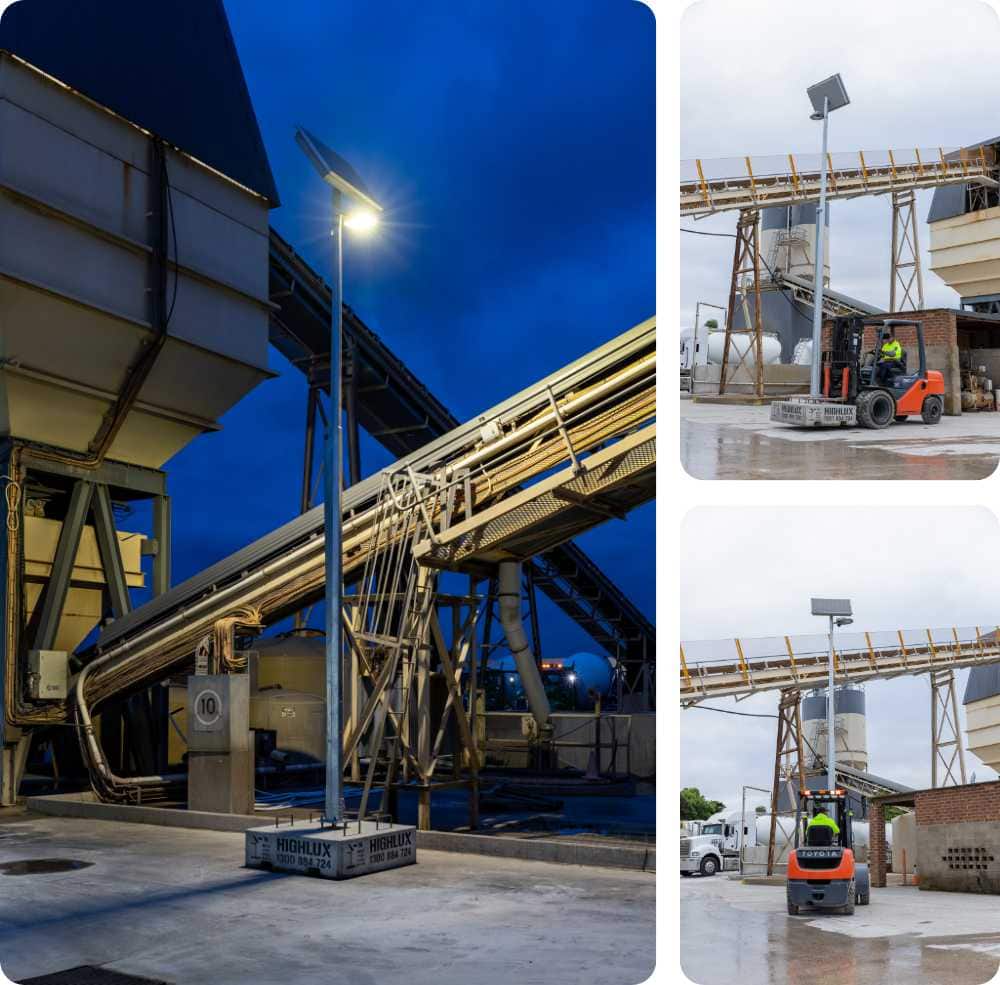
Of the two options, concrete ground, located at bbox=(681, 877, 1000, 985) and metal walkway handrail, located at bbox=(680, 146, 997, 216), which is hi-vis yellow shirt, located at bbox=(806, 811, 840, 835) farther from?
metal walkway handrail, located at bbox=(680, 146, 997, 216)

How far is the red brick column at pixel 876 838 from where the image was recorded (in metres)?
14.3

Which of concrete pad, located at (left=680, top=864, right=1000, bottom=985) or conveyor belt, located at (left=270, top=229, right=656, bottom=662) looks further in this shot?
conveyor belt, located at (left=270, top=229, right=656, bottom=662)

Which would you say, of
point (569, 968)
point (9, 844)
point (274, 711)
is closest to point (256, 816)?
point (9, 844)

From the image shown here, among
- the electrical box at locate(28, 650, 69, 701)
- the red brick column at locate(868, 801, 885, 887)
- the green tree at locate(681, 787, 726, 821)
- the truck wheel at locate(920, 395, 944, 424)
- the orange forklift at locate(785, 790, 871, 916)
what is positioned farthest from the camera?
the electrical box at locate(28, 650, 69, 701)

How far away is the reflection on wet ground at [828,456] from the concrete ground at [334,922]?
3.43 meters

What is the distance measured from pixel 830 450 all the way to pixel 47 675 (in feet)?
46.5

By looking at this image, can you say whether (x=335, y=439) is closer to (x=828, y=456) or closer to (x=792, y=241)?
(x=828, y=456)

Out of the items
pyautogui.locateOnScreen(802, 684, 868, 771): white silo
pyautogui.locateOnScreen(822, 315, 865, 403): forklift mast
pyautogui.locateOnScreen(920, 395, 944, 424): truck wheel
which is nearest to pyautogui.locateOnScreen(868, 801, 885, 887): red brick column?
pyautogui.locateOnScreen(802, 684, 868, 771): white silo

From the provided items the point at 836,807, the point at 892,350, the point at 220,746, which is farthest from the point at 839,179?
the point at 220,746

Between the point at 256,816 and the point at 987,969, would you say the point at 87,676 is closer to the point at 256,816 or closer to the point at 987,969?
the point at 256,816

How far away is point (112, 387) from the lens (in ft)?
52.5

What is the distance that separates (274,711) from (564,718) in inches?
271

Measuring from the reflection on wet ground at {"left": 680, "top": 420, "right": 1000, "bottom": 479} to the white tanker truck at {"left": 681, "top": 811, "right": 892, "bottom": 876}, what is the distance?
12.2m

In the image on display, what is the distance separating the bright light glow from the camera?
996cm
